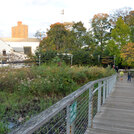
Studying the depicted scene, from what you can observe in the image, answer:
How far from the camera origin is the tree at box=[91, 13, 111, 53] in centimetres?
4059

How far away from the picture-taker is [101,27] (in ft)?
134

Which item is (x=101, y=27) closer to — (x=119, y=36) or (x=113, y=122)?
(x=119, y=36)

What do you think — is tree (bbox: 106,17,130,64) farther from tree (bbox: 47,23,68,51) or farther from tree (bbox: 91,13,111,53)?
tree (bbox: 47,23,68,51)

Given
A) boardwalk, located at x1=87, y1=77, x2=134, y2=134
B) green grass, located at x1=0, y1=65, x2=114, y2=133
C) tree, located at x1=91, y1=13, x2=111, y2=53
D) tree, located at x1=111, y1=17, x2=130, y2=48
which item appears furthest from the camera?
tree, located at x1=91, y1=13, x2=111, y2=53

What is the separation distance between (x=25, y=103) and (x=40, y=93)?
1.24m

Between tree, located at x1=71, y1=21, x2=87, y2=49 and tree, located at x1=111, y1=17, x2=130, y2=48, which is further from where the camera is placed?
tree, located at x1=71, y1=21, x2=87, y2=49

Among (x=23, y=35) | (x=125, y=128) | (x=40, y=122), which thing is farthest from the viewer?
(x=23, y=35)

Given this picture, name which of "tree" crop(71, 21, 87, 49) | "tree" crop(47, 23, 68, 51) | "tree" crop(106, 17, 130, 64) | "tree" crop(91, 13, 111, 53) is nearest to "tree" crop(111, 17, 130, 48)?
"tree" crop(106, 17, 130, 64)

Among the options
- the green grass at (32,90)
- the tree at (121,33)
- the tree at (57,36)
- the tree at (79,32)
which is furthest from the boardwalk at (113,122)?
the tree at (79,32)

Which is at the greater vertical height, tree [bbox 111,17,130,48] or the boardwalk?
tree [bbox 111,17,130,48]

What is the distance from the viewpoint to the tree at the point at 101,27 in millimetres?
40594

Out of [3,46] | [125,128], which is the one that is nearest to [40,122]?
[125,128]

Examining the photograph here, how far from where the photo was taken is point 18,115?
5.38 m

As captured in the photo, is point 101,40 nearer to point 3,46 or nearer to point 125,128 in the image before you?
point 3,46
